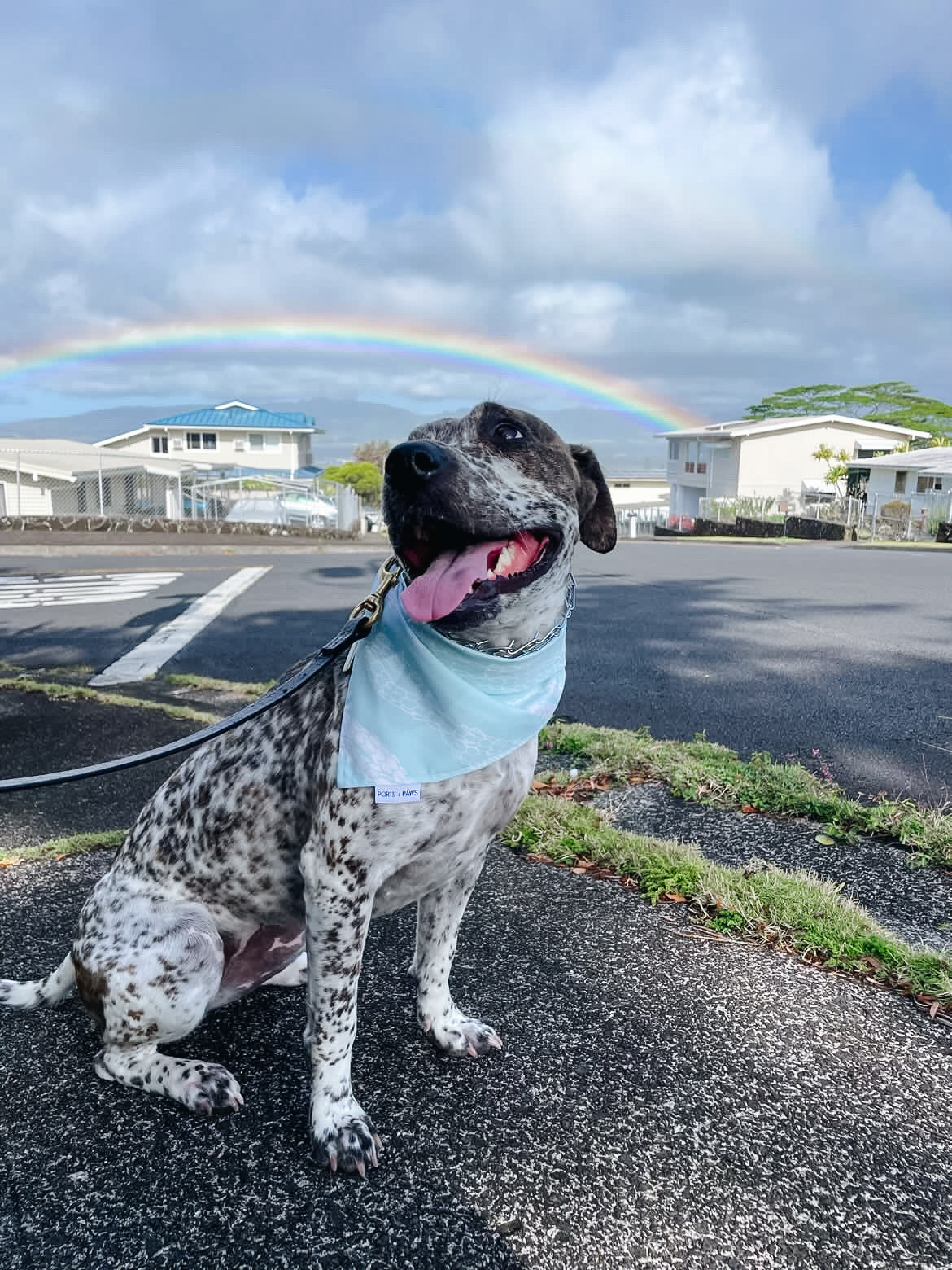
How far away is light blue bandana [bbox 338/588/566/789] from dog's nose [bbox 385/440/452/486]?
41 centimetres

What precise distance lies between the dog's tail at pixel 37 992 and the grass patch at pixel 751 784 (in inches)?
123

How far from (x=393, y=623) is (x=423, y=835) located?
0.59m

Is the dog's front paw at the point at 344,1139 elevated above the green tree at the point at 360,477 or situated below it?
below

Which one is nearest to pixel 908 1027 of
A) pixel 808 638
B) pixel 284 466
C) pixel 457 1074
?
pixel 457 1074

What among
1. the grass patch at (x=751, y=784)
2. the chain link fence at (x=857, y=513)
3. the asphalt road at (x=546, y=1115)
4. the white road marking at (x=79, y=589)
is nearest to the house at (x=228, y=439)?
the chain link fence at (x=857, y=513)

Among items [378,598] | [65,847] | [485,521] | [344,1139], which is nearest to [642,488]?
[65,847]

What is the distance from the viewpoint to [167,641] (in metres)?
9.80

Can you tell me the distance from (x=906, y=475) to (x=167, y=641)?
170 feet

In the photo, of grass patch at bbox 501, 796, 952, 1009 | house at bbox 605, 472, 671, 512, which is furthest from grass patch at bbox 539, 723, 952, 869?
house at bbox 605, 472, 671, 512

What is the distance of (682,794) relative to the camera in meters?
4.80

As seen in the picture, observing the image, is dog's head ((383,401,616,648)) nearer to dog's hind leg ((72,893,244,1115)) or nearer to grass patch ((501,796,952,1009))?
dog's hind leg ((72,893,244,1115))

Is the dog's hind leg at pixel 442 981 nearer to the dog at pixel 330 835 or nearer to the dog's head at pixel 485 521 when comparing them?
the dog at pixel 330 835

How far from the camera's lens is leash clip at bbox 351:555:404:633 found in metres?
2.51

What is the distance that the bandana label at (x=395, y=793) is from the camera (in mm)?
2236
